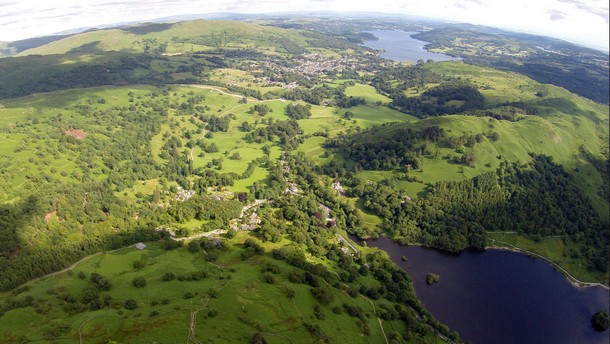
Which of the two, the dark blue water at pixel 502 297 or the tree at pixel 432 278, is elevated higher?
the tree at pixel 432 278

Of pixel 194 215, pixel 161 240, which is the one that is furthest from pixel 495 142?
pixel 161 240

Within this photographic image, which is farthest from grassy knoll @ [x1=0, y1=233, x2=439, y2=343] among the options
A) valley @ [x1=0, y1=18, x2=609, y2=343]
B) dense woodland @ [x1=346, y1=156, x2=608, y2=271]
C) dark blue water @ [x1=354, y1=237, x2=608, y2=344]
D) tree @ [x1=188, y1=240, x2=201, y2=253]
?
dense woodland @ [x1=346, y1=156, x2=608, y2=271]

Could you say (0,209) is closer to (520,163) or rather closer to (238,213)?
(238,213)

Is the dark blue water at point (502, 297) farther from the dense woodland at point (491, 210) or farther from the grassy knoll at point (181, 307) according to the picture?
the grassy knoll at point (181, 307)

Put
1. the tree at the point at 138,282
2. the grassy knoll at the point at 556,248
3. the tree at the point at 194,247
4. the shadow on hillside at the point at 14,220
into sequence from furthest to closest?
the grassy knoll at the point at 556,248 < the tree at the point at 194,247 < the shadow on hillside at the point at 14,220 < the tree at the point at 138,282

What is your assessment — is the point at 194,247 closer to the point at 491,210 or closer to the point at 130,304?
the point at 130,304

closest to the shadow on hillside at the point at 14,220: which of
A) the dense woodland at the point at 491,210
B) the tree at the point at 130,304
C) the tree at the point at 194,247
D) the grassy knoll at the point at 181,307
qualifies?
the grassy knoll at the point at 181,307

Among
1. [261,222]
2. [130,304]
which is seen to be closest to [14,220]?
[130,304]
